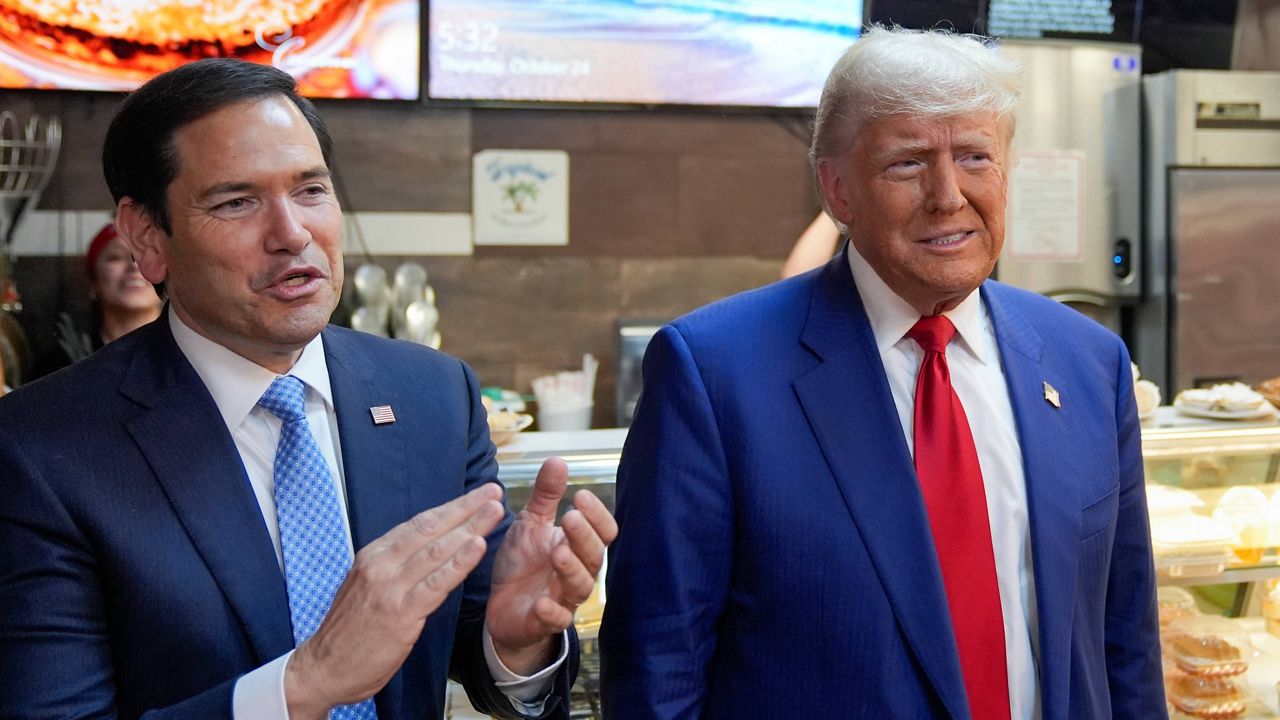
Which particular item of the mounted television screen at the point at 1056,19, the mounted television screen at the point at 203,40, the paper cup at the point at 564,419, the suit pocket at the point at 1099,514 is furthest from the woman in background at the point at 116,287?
the mounted television screen at the point at 1056,19

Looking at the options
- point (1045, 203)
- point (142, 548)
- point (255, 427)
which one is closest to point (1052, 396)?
point (255, 427)

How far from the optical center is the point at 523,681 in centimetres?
144

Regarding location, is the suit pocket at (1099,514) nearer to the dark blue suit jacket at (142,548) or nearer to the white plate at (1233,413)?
the dark blue suit jacket at (142,548)

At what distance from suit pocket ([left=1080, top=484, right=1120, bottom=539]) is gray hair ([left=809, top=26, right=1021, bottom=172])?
0.53 m

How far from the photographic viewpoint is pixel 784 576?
1.43 metres

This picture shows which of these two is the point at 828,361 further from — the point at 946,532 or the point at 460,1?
the point at 460,1

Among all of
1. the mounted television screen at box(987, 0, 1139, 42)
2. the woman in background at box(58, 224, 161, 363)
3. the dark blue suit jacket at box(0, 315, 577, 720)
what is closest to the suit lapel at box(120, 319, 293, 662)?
the dark blue suit jacket at box(0, 315, 577, 720)

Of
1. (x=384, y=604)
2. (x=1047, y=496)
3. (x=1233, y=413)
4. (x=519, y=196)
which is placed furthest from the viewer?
(x=519, y=196)

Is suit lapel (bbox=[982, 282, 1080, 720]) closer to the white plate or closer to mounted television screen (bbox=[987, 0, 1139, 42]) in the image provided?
the white plate

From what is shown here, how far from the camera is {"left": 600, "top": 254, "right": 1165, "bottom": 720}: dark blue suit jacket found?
142 cm

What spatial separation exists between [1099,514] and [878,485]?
341 millimetres

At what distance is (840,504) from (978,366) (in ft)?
1.07

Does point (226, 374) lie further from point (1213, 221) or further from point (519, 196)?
point (1213, 221)

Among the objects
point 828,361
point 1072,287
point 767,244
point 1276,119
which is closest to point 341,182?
point 767,244
